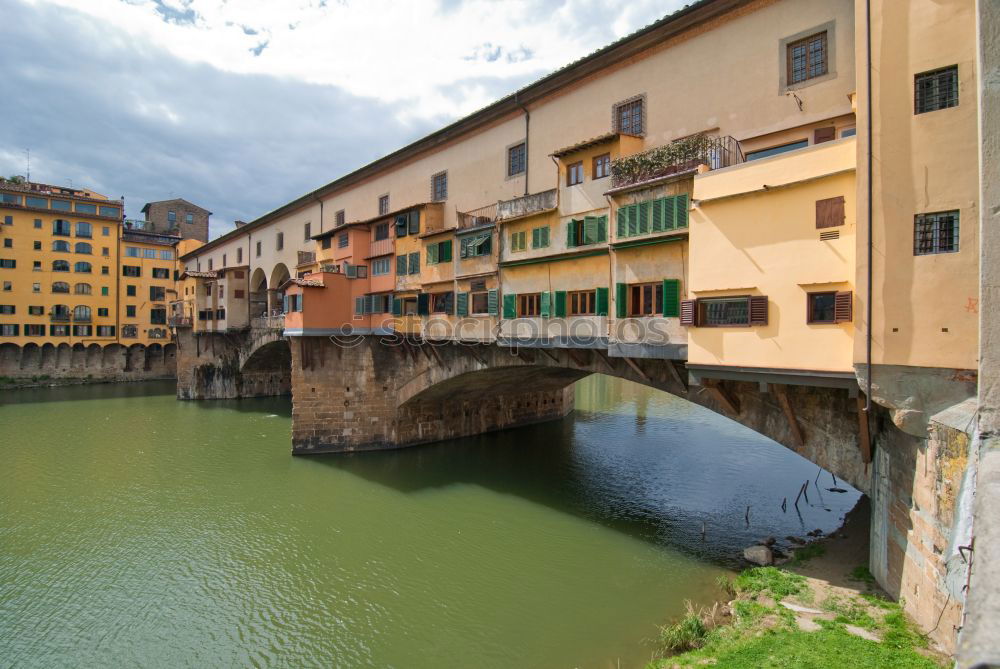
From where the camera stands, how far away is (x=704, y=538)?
1507 centimetres

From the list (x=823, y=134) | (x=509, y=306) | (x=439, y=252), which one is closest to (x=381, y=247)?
(x=439, y=252)

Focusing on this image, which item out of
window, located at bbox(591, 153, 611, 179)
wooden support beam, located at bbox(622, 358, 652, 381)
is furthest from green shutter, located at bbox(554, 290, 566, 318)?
window, located at bbox(591, 153, 611, 179)

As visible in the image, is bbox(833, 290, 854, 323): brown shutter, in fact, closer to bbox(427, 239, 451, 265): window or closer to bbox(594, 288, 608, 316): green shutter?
bbox(594, 288, 608, 316): green shutter

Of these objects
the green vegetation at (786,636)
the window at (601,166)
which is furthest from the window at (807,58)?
the green vegetation at (786,636)

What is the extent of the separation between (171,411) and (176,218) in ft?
116

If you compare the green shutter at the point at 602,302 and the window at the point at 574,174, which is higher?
the window at the point at 574,174

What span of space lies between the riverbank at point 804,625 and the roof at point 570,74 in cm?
1367

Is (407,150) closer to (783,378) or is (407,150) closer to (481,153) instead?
(481,153)

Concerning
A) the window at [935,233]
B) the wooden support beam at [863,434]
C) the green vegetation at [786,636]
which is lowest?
the green vegetation at [786,636]

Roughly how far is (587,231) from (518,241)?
323cm

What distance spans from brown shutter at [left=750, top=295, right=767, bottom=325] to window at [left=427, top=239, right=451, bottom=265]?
13.0 metres

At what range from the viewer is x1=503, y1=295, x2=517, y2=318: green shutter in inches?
721

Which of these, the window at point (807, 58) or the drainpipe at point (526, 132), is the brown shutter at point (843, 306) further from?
the drainpipe at point (526, 132)

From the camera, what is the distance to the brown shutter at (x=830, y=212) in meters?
9.79
